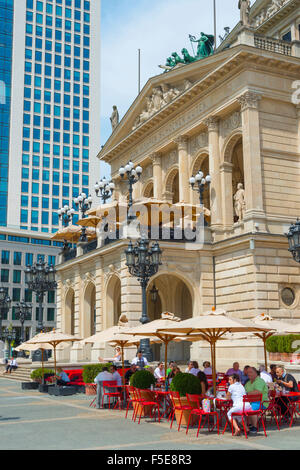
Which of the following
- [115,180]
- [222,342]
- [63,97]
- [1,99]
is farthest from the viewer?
[63,97]

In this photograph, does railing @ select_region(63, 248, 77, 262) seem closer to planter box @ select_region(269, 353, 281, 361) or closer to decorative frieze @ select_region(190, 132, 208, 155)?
decorative frieze @ select_region(190, 132, 208, 155)

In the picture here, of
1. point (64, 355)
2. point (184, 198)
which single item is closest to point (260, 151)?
point (184, 198)

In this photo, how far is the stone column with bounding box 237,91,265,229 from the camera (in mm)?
33281

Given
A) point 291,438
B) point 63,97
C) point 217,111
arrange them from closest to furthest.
→ point 291,438, point 217,111, point 63,97

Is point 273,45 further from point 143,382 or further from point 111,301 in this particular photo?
point 143,382

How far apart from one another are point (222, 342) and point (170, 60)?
84.9ft

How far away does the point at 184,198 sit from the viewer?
41.0 meters

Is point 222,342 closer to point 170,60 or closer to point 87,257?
point 87,257

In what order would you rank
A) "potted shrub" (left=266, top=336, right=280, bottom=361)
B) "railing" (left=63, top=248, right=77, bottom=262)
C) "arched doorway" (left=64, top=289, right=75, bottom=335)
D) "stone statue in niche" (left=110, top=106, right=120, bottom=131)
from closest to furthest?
"potted shrub" (left=266, top=336, right=280, bottom=361)
"railing" (left=63, top=248, right=77, bottom=262)
"arched doorway" (left=64, top=289, right=75, bottom=335)
"stone statue in niche" (left=110, top=106, right=120, bottom=131)

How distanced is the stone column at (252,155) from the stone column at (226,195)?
8.89 feet

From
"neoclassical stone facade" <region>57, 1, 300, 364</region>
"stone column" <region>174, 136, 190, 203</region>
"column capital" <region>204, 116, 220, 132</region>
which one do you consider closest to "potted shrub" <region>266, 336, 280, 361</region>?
"neoclassical stone facade" <region>57, 1, 300, 364</region>

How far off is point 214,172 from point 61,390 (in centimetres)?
1923

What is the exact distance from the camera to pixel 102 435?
42.4ft

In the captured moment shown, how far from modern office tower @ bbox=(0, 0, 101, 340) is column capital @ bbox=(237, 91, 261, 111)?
6734cm
